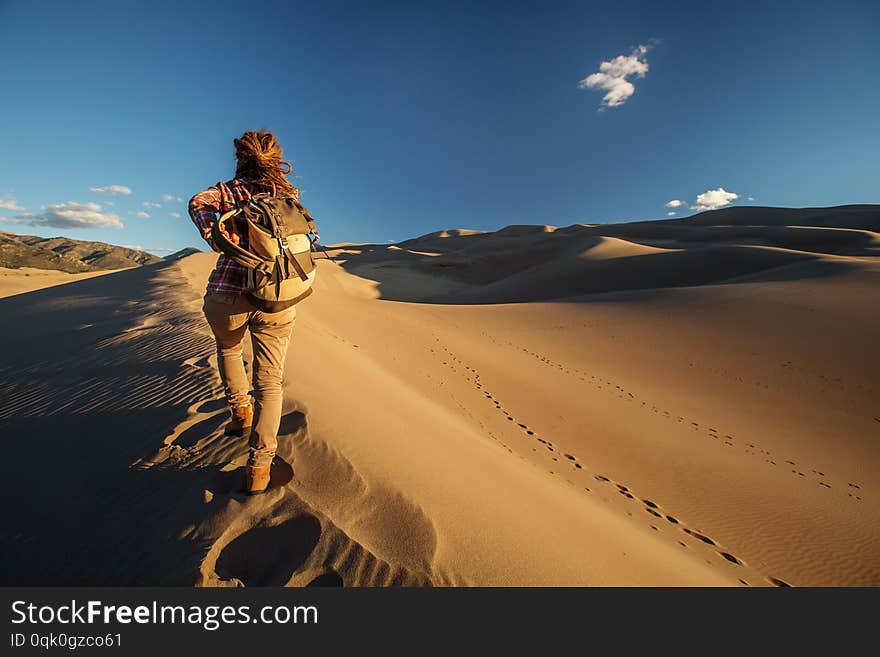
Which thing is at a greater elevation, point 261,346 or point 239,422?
point 261,346

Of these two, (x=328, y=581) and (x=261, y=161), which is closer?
(x=328, y=581)

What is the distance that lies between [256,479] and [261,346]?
0.69 meters

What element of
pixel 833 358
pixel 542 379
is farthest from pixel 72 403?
pixel 833 358

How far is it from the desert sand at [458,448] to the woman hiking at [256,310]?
0.94 feet

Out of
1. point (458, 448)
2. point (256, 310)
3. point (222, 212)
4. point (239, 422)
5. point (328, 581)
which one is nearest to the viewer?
point (328, 581)

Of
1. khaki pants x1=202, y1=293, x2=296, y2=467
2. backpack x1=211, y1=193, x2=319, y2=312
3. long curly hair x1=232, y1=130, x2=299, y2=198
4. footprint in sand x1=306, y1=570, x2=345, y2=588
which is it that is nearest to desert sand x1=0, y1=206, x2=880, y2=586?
footprint in sand x1=306, y1=570, x2=345, y2=588

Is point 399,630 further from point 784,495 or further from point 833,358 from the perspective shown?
point 833,358

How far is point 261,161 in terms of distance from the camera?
1954 millimetres

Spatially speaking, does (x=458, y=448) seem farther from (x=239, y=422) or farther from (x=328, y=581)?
(x=328, y=581)

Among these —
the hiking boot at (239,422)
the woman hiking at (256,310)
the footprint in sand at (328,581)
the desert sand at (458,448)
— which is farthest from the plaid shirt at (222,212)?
the footprint in sand at (328,581)

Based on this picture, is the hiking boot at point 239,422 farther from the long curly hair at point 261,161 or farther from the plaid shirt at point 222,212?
the long curly hair at point 261,161

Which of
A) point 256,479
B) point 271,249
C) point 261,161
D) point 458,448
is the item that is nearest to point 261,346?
point 271,249

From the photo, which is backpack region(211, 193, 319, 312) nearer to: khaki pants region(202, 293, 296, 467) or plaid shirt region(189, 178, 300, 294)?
plaid shirt region(189, 178, 300, 294)

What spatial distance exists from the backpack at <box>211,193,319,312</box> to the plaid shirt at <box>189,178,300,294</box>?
41 millimetres
